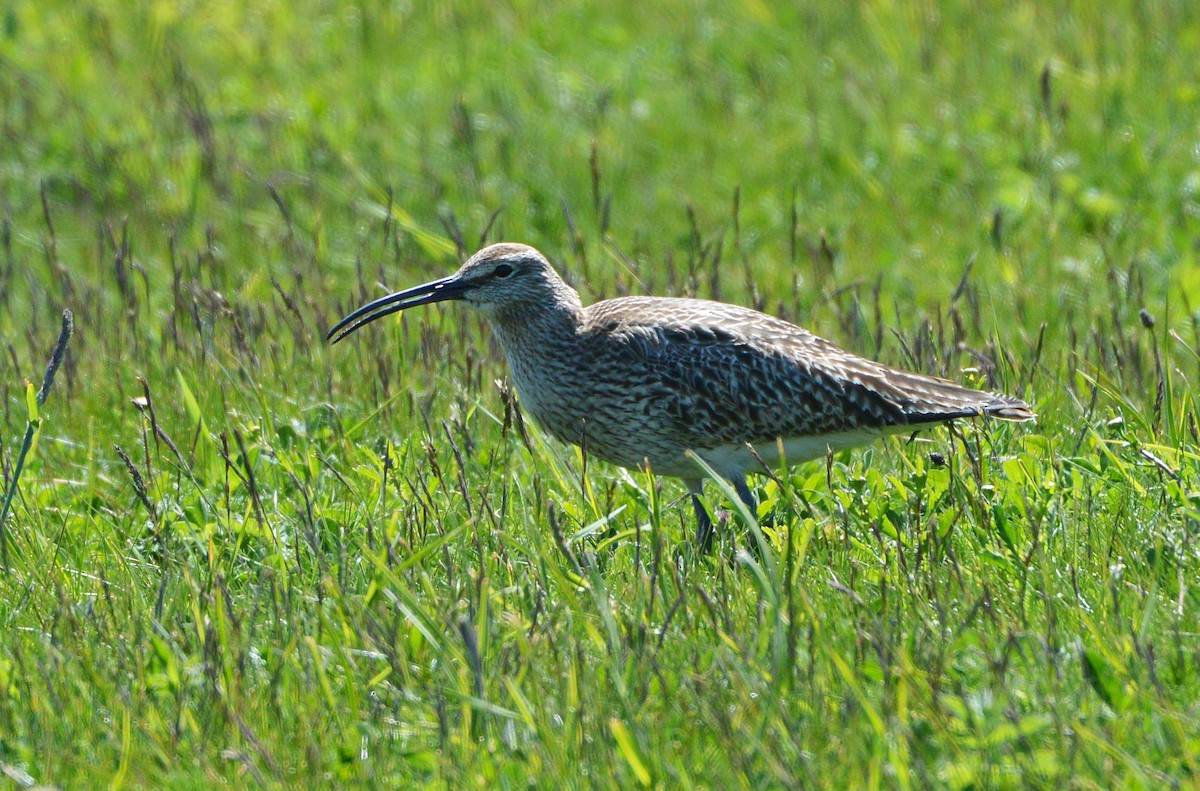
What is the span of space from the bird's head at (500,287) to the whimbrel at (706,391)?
0.12 ft

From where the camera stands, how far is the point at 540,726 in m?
3.85

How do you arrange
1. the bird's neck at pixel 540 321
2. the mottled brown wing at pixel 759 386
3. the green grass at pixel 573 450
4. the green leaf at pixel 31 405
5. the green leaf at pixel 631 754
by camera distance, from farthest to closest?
1. the bird's neck at pixel 540 321
2. the mottled brown wing at pixel 759 386
3. the green leaf at pixel 31 405
4. the green grass at pixel 573 450
5. the green leaf at pixel 631 754

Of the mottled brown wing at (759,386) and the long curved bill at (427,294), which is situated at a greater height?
the long curved bill at (427,294)

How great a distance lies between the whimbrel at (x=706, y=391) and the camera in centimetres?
601

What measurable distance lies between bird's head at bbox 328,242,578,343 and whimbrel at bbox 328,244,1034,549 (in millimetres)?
37

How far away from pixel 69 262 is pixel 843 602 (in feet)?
22.9

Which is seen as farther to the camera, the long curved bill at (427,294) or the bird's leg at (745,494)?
the long curved bill at (427,294)

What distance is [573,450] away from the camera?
19.5 feet

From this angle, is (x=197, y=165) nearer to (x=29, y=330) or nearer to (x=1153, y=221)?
(x=29, y=330)

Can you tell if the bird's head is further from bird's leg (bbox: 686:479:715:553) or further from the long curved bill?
bird's leg (bbox: 686:479:715:553)

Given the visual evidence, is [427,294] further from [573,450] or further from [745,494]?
[745,494]

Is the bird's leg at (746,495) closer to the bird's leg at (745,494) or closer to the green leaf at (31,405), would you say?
the bird's leg at (745,494)

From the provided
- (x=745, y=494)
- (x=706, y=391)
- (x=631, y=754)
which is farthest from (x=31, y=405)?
(x=745, y=494)

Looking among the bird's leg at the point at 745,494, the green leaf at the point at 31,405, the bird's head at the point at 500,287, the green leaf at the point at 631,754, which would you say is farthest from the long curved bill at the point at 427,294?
the green leaf at the point at 631,754
